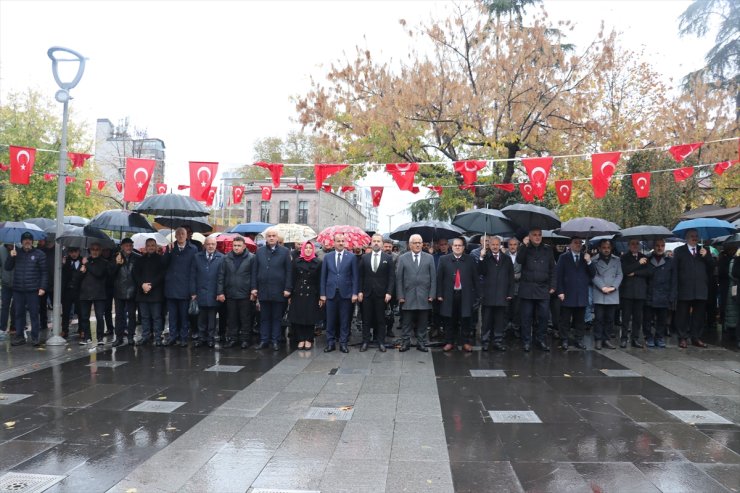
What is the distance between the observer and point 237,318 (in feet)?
32.6

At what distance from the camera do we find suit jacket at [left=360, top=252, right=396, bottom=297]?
31.2ft

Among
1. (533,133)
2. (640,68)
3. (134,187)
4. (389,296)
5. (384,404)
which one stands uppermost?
(640,68)

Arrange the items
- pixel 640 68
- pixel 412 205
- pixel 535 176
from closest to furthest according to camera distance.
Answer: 1. pixel 535 176
2. pixel 640 68
3. pixel 412 205

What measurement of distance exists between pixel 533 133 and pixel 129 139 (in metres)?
40.9

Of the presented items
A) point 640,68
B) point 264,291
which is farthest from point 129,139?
point 264,291

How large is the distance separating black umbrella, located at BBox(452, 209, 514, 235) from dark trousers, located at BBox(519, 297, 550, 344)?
4.42 feet

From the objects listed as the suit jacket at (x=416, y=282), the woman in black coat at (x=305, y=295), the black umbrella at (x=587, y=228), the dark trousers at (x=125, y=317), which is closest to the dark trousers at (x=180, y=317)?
the dark trousers at (x=125, y=317)

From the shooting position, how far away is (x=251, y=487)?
12.9 feet

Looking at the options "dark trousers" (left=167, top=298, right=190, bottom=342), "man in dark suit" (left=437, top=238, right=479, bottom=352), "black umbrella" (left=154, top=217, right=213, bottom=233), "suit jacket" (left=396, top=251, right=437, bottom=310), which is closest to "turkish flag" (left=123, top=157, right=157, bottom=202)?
"black umbrella" (left=154, top=217, right=213, bottom=233)

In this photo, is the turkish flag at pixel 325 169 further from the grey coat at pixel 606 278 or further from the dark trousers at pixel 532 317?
the grey coat at pixel 606 278

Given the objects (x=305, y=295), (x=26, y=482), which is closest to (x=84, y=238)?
(x=305, y=295)

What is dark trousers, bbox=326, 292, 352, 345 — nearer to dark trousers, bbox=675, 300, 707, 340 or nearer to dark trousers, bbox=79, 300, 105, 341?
dark trousers, bbox=79, 300, 105, 341

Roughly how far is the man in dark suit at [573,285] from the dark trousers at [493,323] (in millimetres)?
1044

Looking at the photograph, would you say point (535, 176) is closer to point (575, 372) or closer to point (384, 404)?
point (575, 372)
